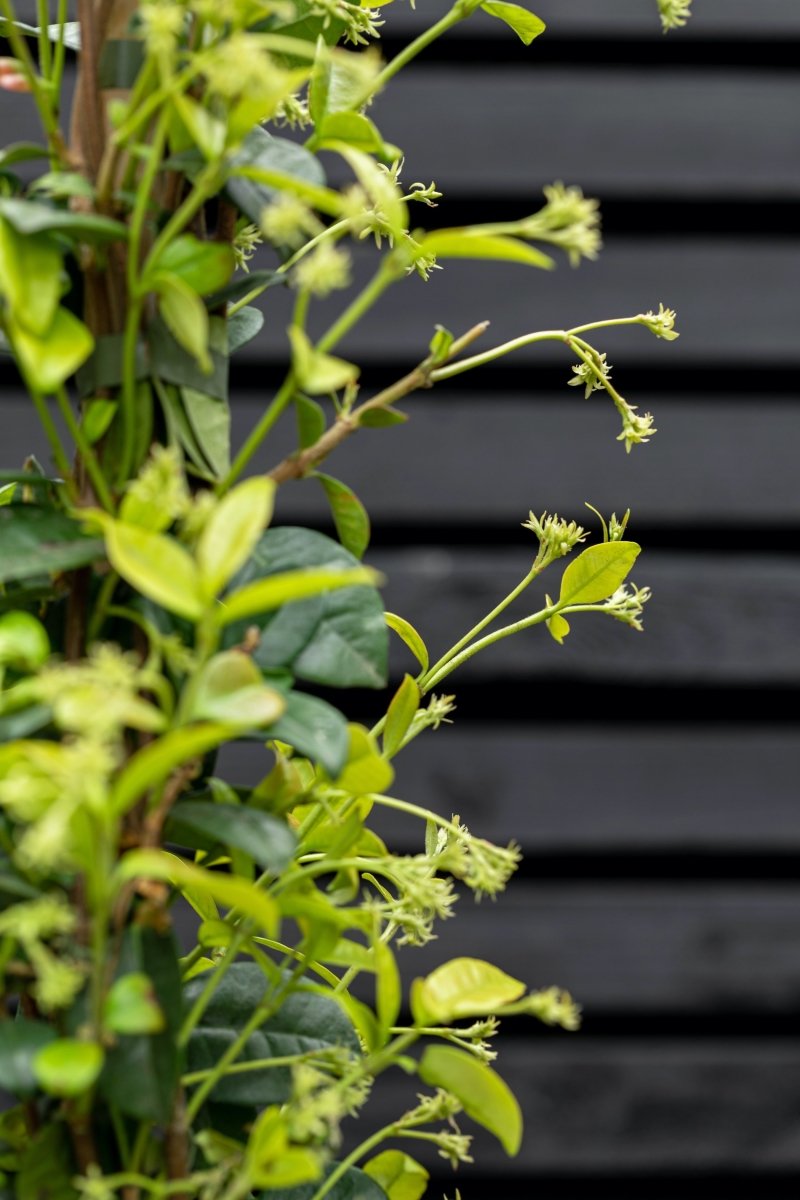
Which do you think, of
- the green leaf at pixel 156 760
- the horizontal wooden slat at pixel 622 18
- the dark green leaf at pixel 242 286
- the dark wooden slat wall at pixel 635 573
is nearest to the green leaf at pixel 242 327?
the dark green leaf at pixel 242 286

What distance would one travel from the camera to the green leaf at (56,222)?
233 millimetres

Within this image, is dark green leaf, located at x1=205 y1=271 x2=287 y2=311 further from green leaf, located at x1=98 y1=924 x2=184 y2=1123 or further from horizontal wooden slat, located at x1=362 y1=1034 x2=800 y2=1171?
horizontal wooden slat, located at x1=362 y1=1034 x2=800 y2=1171

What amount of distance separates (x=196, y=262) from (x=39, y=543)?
66 millimetres

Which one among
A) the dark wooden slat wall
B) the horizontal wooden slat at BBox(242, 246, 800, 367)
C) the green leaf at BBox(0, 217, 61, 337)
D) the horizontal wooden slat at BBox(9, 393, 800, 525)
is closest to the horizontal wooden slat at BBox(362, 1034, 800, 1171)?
the dark wooden slat wall

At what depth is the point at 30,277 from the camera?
0.24 metres

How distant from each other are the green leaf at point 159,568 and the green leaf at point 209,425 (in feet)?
0.20

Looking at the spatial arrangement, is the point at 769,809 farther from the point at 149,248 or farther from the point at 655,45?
the point at 149,248

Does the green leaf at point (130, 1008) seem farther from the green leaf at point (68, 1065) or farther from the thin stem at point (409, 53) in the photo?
the thin stem at point (409, 53)

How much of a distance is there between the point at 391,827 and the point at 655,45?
28.1 inches

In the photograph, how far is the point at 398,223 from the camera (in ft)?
0.80

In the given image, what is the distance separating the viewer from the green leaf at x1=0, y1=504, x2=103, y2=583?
0.80 feet

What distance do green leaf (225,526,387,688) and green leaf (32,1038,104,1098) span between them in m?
0.08

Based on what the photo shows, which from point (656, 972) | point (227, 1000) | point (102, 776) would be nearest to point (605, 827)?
point (656, 972)

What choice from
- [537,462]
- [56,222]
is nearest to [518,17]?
[56,222]
